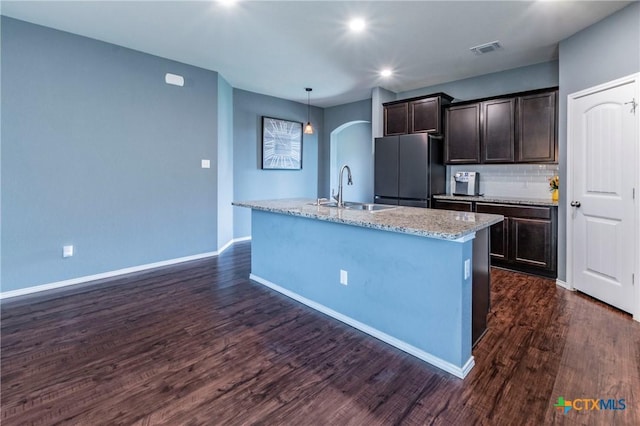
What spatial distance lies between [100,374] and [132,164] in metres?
2.63

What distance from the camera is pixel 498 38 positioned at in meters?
3.42

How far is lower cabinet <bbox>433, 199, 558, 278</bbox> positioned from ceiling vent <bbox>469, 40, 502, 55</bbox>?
5.89ft

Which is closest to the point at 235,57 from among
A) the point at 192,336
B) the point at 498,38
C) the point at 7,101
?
the point at 7,101

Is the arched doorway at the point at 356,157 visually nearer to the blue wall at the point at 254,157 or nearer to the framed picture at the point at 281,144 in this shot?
the blue wall at the point at 254,157

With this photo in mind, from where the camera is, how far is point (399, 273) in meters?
2.22

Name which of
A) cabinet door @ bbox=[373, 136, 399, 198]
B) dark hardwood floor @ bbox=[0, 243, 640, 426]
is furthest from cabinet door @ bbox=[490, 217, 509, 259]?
cabinet door @ bbox=[373, 136, 399, 198]

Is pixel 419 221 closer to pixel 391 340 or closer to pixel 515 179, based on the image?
pixel 391 340

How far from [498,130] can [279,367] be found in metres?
3.94

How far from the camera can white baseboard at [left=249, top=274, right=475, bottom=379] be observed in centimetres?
195

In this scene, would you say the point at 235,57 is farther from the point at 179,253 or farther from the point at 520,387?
the point at 520,387

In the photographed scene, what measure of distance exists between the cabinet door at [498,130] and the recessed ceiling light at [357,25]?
2.13 metres

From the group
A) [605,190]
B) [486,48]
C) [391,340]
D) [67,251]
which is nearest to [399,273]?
[391,340]

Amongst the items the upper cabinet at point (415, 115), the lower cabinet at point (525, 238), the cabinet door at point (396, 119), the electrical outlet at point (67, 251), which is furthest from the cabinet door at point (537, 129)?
the electrical outlet at point (67, 251)

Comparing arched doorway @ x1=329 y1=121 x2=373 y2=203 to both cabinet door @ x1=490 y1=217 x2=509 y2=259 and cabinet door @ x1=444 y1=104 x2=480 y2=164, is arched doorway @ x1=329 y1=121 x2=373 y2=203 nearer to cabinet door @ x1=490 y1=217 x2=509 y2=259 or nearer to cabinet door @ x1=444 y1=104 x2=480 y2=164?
cabinet door @ x1=444 y1=104 x2=480 y2=164
